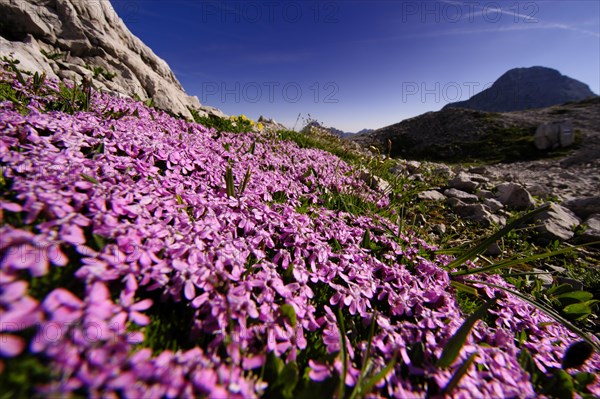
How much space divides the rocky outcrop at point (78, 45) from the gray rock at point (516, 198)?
30.0 ft

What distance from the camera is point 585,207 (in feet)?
22.3

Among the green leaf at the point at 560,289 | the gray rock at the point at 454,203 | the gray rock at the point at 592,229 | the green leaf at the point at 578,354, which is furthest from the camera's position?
the gray rock at the point at 454,203

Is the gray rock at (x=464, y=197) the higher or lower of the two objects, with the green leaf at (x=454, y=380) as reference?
higher

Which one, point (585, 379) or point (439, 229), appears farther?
point (439, 229)

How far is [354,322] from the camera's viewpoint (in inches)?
84.3

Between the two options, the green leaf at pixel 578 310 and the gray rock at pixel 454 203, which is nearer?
the green leaf at pixel 578 310

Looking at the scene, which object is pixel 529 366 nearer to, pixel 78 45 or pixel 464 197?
pixel 464 197

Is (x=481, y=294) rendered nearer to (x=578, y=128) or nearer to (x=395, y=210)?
(x=395, y=210)

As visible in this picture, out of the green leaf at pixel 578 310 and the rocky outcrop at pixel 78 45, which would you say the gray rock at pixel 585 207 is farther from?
the rocky outcrop at pixel 78 45

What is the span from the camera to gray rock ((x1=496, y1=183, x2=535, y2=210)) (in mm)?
6980


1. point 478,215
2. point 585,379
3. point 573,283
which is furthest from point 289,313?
point 478,215

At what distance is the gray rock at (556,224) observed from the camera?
17.4 feet

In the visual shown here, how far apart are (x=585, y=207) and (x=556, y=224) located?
7.69 ft

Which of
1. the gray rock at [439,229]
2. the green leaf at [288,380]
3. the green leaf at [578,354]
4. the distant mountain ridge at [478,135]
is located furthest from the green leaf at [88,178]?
the distant mountain ridge at [478,135]
